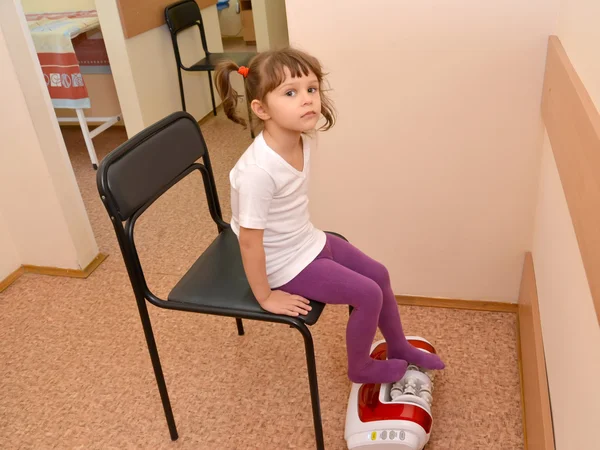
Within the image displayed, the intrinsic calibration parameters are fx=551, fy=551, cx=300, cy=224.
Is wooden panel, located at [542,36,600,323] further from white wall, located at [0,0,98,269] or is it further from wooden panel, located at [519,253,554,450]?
white wall, located at [0,0,98,269]

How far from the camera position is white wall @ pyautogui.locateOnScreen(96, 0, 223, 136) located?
283cm

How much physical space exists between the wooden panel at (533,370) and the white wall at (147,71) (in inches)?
87.1

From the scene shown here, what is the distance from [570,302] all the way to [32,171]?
5.65 feet

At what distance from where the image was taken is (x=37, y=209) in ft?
6.54

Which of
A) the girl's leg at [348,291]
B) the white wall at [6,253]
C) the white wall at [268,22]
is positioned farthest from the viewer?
the white wall at [268,22]

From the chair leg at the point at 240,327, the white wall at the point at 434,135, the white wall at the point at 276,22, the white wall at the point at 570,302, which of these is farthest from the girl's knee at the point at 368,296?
the white wall at the point at 276,22

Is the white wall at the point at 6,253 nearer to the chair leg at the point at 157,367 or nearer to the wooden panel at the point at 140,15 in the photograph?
the chair leg at the point at 157,367

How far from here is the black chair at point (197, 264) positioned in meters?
1.13

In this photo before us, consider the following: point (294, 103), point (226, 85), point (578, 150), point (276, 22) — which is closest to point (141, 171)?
point (226, 85)

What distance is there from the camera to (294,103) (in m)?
1.08

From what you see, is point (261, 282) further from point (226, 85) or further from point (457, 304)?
point (457, 304)

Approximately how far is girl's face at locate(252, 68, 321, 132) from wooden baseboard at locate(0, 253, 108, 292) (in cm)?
132

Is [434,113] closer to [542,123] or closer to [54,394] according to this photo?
[542,123]

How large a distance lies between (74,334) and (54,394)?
0.86 ft
